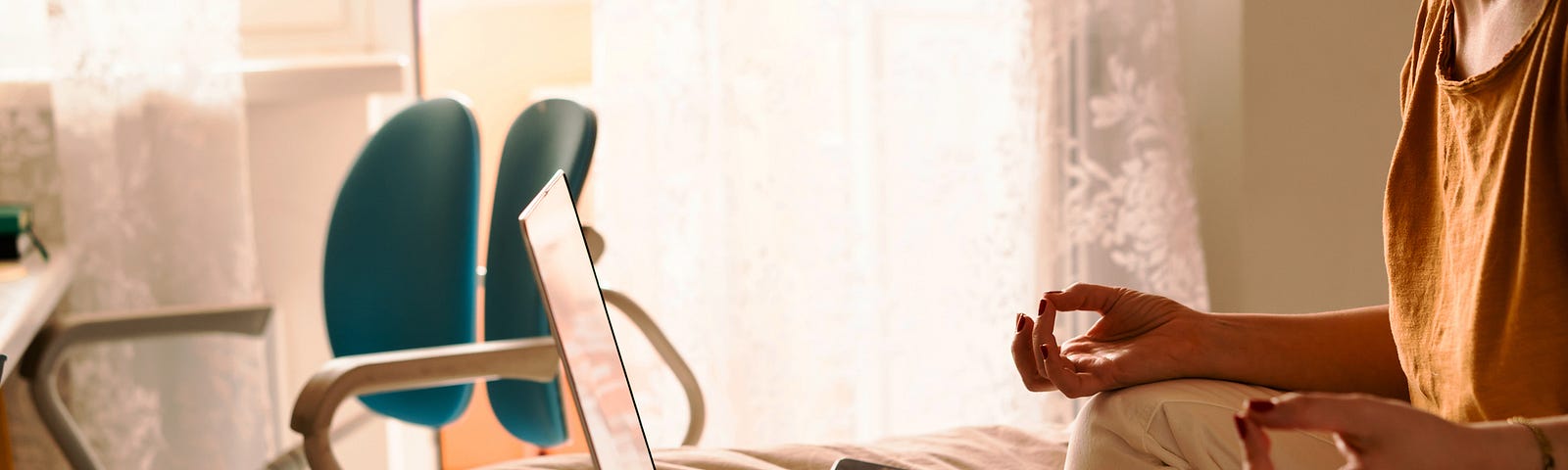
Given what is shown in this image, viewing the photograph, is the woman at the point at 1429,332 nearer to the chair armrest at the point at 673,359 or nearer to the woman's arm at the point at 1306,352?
the woman's arm at the point at 1306,352

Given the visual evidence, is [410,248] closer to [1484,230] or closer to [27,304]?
[27,304]

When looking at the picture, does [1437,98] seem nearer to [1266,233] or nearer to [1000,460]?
[1000,460]

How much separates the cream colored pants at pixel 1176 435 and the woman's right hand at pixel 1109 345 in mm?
21

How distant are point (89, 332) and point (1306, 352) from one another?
4.70 ft

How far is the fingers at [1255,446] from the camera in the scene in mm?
569

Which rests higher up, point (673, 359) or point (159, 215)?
point (159, 215)

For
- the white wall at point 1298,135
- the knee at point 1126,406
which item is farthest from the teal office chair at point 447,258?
the white wall at point 1298,135

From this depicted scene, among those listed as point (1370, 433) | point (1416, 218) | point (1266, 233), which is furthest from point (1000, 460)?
point (1266, 233)

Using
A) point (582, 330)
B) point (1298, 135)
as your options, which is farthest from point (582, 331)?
point (1298, 135)

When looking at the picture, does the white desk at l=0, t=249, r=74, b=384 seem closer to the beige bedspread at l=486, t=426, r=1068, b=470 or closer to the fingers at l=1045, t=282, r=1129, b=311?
the beige bedspread at l=486, t=426, r=1068, b=470

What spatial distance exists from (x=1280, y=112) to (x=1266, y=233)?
8.6 inches

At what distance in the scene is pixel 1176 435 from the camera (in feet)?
3.02

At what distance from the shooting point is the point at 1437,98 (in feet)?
3.15

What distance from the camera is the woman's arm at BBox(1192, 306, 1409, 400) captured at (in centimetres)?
103
